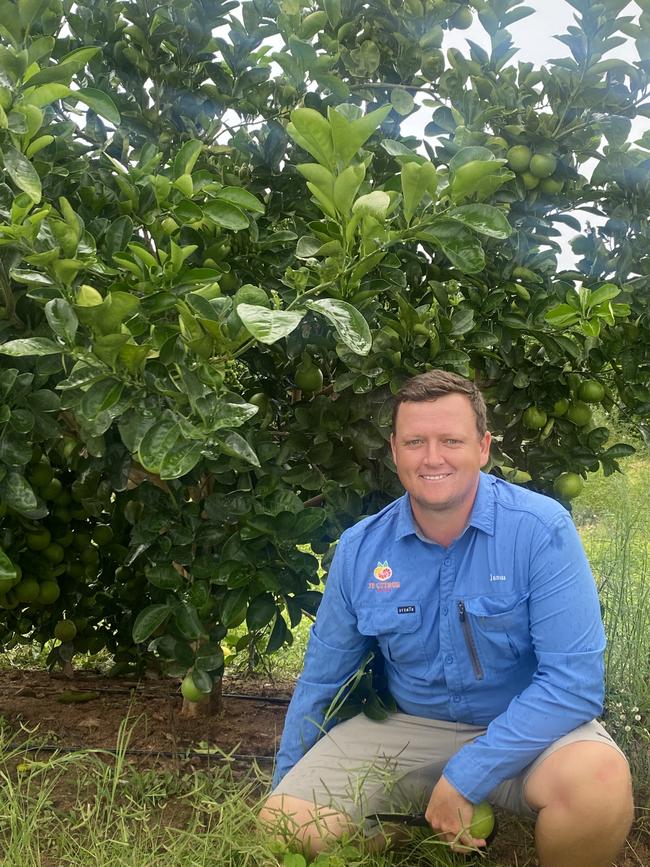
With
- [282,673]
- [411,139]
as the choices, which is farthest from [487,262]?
[282,673]

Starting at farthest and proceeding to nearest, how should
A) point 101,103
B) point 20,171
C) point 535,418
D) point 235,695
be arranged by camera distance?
point 235,695 < point 535,418 < point 101,103 < point 20,171

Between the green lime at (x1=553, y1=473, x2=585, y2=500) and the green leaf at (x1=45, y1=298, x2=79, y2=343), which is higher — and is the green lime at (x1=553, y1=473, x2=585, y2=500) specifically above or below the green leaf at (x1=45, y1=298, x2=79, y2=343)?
below

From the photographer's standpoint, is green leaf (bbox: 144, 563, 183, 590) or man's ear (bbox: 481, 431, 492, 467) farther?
green leaf (bbox: 144, 563, 183, 590)

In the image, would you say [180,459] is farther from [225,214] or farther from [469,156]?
[469,156]

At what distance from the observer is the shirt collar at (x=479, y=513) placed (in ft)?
6.62

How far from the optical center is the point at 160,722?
282 centimetres

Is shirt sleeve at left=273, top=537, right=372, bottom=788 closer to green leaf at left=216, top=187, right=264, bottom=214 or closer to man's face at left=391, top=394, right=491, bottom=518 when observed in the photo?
man's face at left=391, top=394, right=491, bottom=518

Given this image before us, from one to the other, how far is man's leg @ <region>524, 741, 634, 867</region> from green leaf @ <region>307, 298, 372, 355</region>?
3.01ft

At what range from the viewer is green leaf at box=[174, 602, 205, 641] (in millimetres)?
2201

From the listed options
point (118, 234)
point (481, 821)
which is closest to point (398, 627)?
point (481, 821)

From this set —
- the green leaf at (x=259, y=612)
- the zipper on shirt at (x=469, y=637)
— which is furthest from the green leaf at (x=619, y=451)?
the green leaf at (x=259, y=612)

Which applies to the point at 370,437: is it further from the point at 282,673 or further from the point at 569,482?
the point at 282,673

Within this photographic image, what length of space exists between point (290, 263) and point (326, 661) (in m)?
0.88

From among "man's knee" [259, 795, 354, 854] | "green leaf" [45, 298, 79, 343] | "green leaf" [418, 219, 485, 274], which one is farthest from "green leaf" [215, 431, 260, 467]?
"man's knee" [259, 795, 354, 854]
